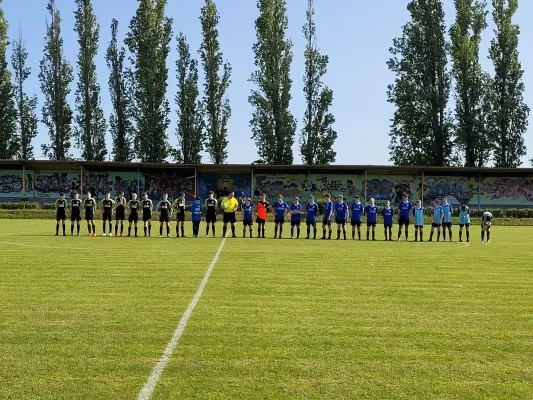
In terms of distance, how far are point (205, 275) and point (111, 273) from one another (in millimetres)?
1983

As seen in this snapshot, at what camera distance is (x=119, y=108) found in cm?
5200

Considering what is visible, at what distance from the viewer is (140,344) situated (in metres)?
6.02

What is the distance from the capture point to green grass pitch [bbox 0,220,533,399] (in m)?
4.80

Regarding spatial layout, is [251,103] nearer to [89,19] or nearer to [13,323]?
[89,19]

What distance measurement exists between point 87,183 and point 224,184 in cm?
1163

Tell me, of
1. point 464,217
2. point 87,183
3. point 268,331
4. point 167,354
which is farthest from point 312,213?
point 87,183

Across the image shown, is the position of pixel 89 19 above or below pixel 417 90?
above

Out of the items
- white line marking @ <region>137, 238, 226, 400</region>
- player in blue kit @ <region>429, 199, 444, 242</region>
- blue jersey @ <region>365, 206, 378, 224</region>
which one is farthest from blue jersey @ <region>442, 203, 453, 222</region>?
white line marking @ <region>137, 238, 226, 400</region>

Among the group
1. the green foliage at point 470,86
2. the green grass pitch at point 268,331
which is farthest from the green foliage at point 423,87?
the green grass pitch at point 268,331

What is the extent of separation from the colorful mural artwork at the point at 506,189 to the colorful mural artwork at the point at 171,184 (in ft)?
83.8

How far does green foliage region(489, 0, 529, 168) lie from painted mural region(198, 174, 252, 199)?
72.0 ft

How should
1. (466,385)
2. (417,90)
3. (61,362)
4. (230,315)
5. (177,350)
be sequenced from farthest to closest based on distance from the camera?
(417,90) < (230,315) < (177,350) < (61,362) < (466,385)

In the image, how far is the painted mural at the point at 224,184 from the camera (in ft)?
157

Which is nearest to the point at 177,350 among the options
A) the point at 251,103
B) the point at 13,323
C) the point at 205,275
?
the point at 13,323
